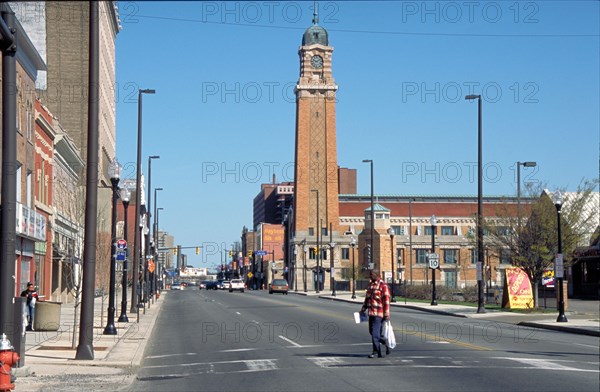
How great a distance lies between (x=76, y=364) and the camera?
63.2 feet

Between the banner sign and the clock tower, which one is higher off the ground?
the clock tower

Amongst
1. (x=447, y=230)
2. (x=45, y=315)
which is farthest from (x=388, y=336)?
(x=447, y=230)

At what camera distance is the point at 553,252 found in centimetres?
4225

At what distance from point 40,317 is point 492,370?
18909mm

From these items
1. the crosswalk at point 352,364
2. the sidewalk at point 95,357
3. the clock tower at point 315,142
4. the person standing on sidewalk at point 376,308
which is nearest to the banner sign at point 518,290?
the sidewalk at point 95,357

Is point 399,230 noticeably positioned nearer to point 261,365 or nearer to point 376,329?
point 376,329

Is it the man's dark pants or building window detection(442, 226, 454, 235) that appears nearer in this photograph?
the man's dark pants

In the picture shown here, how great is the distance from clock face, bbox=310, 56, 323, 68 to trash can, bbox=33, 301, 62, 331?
9649 cm

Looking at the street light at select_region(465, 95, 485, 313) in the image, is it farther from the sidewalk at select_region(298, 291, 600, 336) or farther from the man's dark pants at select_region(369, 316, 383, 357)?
the man's dark pants at select_region(369, 316, 383, 357)

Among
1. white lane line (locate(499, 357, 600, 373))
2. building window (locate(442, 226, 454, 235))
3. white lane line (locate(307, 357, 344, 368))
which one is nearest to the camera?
white lane line (locate(499, 357, 600, 373))

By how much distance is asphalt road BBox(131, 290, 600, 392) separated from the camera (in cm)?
1523

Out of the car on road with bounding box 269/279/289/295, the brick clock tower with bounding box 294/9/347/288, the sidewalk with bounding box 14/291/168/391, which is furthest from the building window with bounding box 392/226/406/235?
the sidewalk with bounding box 14/291/168/391

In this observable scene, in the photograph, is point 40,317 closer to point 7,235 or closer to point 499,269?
point 7,235

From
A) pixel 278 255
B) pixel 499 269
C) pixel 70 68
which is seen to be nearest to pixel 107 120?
pixel 70 68
